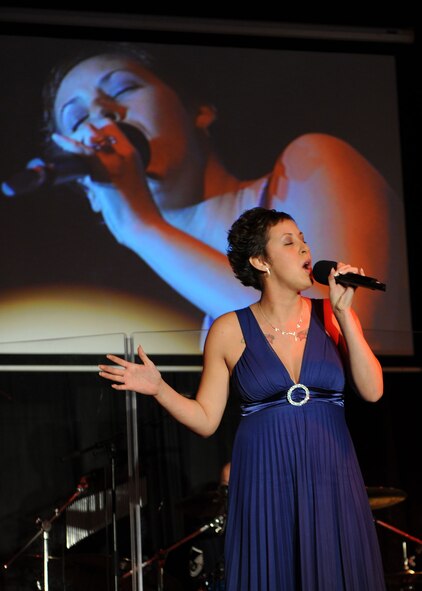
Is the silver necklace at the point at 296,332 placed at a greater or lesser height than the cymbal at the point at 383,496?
greater

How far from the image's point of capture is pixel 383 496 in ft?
10.9

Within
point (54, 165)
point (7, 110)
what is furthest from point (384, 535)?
point (7, 110)

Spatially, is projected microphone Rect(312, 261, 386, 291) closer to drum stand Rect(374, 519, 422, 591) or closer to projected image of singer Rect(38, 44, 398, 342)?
drum stand Rect(374, 519, 422, 591)

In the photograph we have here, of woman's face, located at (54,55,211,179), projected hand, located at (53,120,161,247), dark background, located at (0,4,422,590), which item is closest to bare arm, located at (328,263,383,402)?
dark background, located at (0,4,422,590)

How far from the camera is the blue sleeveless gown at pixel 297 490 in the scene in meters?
2.36

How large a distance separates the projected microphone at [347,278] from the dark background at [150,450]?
1.02 meters

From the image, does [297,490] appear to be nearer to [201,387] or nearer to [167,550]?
[201,387]

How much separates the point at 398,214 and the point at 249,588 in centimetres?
307

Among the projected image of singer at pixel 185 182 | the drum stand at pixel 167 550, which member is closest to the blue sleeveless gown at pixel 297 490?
the drum stand at pixel 167 550

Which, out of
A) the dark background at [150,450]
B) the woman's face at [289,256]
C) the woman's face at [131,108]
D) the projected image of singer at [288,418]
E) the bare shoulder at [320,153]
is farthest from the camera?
the bare shoulder at [320,153]

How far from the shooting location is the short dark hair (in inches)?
104

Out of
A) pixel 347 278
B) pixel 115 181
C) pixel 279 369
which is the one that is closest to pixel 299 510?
pixel 279 369

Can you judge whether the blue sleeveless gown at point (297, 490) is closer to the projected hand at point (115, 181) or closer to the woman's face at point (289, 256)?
the woman's face at point (289, 256)

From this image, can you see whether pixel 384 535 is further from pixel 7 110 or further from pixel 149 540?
pixel 7 110
